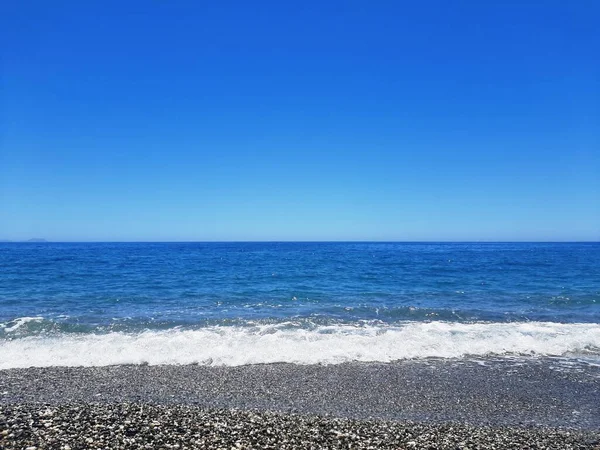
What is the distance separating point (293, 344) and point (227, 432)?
736 centimetres

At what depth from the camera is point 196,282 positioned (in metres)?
30.8

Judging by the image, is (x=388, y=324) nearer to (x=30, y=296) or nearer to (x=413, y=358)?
(x=413, y=358)

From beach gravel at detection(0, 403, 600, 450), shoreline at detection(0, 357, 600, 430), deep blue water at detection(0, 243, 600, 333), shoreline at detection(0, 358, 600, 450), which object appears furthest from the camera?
deep blue water at detection(0, 243, 600, 333)

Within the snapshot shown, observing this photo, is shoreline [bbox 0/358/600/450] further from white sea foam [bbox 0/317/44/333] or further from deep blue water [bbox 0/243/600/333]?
deep blue water [bbox 0/243/600/333]

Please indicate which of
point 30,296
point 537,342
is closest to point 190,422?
point 537,342

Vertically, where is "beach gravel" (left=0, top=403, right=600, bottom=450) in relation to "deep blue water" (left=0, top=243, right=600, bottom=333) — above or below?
above

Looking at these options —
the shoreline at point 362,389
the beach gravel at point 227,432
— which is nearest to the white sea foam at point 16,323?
the shoreline at point 362,389

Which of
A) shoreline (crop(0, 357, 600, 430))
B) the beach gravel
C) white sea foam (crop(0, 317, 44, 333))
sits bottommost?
shoreline (crop(0, 357, 600, 430))

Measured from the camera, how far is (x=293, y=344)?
13883 mm

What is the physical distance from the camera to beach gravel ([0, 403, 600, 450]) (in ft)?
20.1

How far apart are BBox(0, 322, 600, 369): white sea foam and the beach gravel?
4.55 m

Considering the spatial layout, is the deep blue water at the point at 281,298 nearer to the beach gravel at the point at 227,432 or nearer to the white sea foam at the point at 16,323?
the white sea foam at the point at 16,323

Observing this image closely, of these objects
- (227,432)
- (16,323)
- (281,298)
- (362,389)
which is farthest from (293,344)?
(16,323)

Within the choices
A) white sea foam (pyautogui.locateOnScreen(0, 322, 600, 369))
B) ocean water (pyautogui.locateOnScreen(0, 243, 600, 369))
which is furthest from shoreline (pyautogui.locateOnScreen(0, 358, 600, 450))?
ocean water (pyautogui.locateOnScreen(0, 243, 600, 369))
